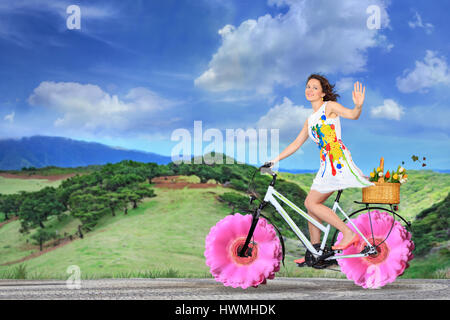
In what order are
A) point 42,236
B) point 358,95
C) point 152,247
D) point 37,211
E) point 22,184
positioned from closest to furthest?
point 358,95 < point 152,247 < point 42,236 < point 37,211 < point 22,184

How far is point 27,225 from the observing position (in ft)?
52.7

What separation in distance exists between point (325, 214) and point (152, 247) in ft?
20.2

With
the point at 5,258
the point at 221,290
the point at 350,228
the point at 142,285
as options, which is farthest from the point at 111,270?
the point at 5,258

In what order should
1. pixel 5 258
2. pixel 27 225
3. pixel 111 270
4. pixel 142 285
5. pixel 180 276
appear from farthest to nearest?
pixel 27 225 → pixel 5 258 → pixel 111 270 → pixel 180 276 → pixel 142 285

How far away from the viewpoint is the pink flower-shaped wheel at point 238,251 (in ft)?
17.8

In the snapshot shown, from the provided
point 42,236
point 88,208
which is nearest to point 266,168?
point 88,208

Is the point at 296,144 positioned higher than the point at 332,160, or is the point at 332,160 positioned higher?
the point at 296,144

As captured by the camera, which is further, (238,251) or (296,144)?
(296,144)

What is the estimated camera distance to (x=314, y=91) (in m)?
5.49

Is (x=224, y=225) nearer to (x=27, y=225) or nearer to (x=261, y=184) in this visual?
(x=261, y=184)

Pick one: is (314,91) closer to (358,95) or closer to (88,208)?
(358,95)

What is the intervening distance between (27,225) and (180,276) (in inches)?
412

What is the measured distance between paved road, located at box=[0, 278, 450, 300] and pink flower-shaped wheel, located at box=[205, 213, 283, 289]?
0.18 metres

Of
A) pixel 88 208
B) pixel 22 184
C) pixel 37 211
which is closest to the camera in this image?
pixel 88 208
